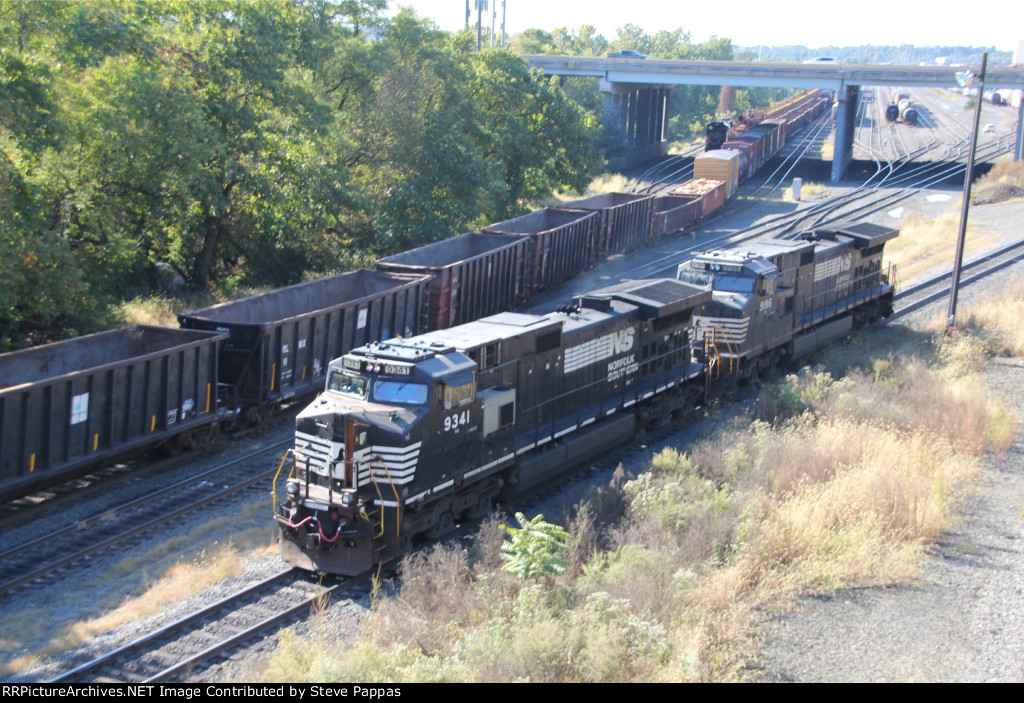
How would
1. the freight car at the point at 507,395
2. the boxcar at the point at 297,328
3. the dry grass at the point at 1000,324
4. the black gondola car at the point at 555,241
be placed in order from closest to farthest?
1. the freight car at the point at 507,395
2. the boxcar at the point at 297,328
3. the dry grass at the point at 1000,324
4. the black gondola car at the point at 555,241

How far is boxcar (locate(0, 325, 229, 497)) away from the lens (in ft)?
45.5

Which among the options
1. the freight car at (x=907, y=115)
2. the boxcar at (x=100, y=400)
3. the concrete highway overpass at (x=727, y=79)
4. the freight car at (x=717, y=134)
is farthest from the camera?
the freight car at (x=907, y=115)

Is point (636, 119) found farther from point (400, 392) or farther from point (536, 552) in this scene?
point (536, 552)

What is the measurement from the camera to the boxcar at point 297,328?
18.0m

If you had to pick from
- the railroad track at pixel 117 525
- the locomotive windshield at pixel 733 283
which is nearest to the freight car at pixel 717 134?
the locomotive windshield at pixel 733 283

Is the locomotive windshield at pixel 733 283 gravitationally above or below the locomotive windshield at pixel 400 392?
above

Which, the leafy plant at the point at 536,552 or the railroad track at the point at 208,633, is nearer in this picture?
the railroad track at the point at 208,633

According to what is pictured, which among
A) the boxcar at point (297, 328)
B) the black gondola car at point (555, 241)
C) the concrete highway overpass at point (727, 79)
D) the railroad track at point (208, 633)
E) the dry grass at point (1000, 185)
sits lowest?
the railroad track at point (208, 633)

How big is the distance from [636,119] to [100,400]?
2458 inches

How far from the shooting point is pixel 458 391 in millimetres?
12633

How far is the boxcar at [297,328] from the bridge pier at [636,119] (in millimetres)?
41290

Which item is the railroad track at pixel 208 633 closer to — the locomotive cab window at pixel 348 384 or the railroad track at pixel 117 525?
the locomotive cab window at pixel 348 384

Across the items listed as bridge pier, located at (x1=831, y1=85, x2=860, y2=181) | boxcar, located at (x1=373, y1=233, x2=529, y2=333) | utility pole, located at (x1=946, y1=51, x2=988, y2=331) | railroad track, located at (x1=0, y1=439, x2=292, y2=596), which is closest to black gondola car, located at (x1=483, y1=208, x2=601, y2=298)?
boxcar, located at (x1=373, y1=233, x2=529, y2=333)
